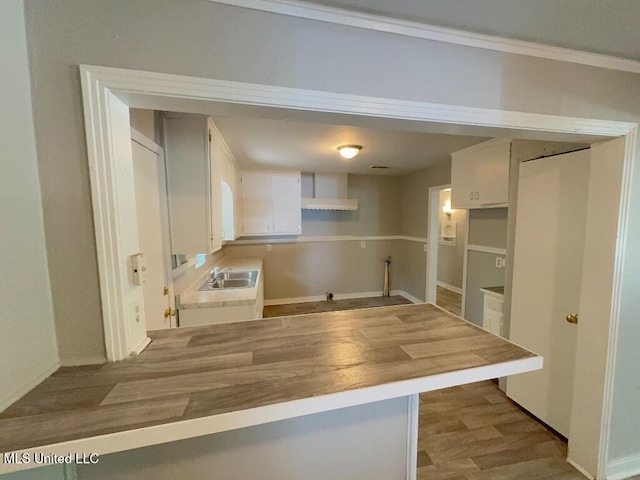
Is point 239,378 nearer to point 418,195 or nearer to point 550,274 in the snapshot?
point 550,274

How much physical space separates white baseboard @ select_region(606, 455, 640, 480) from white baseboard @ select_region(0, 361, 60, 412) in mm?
2893

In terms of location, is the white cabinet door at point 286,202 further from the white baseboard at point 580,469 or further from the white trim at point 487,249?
the white baseboard at point 580,469

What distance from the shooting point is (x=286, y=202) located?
436 centimetres

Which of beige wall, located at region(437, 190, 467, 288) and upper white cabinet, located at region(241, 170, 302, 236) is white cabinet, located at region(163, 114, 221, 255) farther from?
beige wall, located at region(437, 190, 467, 288)

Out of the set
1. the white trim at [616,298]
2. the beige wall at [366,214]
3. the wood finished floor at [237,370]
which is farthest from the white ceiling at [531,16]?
the beige wall at [366,214]

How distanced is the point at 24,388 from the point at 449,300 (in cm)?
561

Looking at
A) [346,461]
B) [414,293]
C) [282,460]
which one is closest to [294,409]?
[282,460]

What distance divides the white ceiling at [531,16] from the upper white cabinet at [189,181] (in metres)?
1.37

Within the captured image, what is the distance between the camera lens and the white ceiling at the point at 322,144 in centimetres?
234

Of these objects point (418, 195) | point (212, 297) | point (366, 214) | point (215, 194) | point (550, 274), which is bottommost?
point (212, 297)

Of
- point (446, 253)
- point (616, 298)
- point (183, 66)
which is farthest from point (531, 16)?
point (446, 253)

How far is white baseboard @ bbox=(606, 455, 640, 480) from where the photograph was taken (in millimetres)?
1553

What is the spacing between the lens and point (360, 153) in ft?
11.0

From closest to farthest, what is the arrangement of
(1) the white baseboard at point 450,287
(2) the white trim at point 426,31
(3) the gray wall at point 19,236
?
(3) the gray wall at point 19,236
(2) the white trim at point 426,31
(1) the white baseboard at point 450,287
